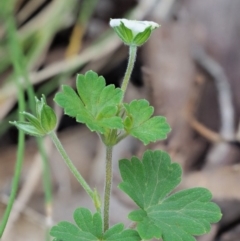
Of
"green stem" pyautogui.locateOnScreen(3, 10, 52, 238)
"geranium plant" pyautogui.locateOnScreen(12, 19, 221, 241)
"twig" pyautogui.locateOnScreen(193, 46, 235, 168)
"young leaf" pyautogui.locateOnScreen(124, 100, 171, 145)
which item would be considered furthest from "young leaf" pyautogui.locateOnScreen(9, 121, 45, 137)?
"twig" pyautogui.locateOnScreen(193, 46, 235, 168)

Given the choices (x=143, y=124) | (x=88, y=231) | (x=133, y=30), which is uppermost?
(x=133, y=30)

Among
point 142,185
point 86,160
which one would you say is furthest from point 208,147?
point 142,185

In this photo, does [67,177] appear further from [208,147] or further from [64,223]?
[64,223]

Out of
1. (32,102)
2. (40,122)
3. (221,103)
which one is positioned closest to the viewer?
(40,122)

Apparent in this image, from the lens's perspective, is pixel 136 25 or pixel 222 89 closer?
pixel 136 25

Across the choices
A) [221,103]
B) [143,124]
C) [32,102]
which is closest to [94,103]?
[143,124]

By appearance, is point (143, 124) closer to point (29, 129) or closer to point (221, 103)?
point (29, 129)

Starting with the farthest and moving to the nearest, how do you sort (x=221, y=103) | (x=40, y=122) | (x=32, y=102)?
(x=221, y=103) < (x=32, y=102) < (x=40, y=122)
